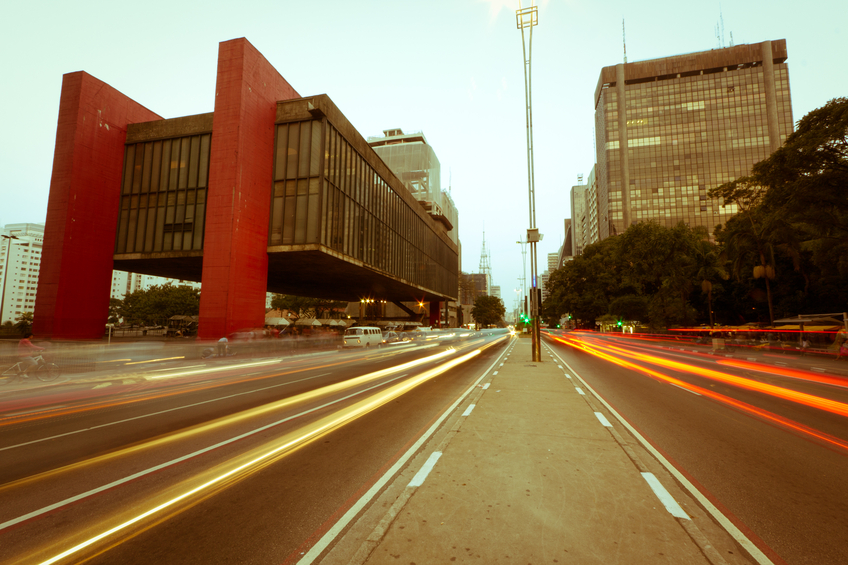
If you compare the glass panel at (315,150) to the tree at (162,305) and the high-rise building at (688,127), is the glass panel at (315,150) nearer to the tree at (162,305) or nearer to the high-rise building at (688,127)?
the tree at (162,305)

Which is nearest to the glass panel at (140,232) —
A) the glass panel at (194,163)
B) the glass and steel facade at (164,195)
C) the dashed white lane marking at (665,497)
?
the glass and steel facade at (164,195)

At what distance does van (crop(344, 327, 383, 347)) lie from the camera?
34094 mm

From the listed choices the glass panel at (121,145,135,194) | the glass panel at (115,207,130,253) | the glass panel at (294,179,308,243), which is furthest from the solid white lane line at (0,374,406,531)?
the glass panel at (121,145,135,194)

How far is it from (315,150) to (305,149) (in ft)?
2.55

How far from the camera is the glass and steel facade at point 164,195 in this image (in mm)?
32688

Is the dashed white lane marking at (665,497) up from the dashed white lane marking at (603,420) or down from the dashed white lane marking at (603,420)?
up

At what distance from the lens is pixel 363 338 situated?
35.2 meters

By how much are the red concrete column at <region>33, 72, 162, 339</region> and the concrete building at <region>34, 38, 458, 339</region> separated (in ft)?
0.26

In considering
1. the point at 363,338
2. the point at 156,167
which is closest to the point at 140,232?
the point at 156,167

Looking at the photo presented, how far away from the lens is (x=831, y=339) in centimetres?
2770

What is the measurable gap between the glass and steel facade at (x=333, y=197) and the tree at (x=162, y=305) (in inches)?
1559

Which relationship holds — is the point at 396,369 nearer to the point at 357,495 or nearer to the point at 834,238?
the point at 357,495

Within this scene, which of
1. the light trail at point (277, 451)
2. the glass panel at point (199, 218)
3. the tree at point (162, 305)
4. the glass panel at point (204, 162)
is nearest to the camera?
the light trail at point (277, 451)

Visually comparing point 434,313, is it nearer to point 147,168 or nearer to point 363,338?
point 363,338
